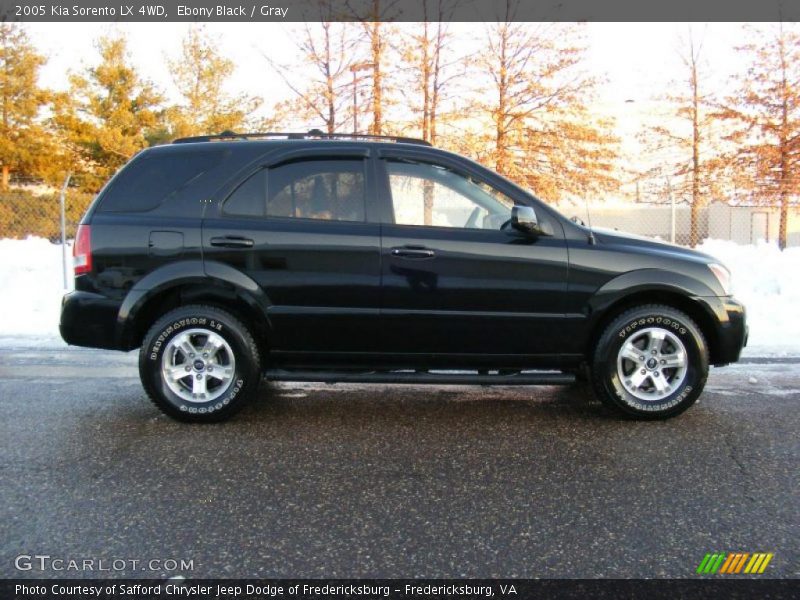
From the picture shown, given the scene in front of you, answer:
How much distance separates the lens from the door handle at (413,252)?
4.38 metres

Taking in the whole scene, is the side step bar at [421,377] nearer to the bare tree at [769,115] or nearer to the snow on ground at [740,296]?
the snow on ground at [740,296]

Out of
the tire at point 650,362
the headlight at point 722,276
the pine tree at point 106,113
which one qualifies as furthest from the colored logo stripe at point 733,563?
the pine tree at point 106,113

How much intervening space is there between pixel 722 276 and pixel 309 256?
9.61 ft

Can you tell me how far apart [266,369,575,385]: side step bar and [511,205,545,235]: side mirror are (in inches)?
39.8

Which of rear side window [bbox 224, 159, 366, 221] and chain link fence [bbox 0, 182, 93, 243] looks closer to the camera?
rear side window [bbox 224, 159, 366, 221]

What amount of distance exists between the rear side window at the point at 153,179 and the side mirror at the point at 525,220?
213 cm

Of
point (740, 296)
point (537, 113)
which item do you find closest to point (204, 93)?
point (537, 113)

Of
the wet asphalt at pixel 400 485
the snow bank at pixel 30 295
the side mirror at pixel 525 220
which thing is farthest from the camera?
the snow bank at pixel 30 295

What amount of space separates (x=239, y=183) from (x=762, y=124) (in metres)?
19.0

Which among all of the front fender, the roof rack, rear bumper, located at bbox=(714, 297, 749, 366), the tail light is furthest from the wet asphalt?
the roof rack

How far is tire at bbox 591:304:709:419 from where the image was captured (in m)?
4.43

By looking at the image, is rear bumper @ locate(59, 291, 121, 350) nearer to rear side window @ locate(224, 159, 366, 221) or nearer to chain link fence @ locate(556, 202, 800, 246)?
rear side window @ locate(224, 159, 366, 221)

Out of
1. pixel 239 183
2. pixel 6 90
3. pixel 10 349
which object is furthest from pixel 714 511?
pixel 6 90

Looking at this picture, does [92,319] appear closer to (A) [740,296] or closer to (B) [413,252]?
(B) [413,252]
